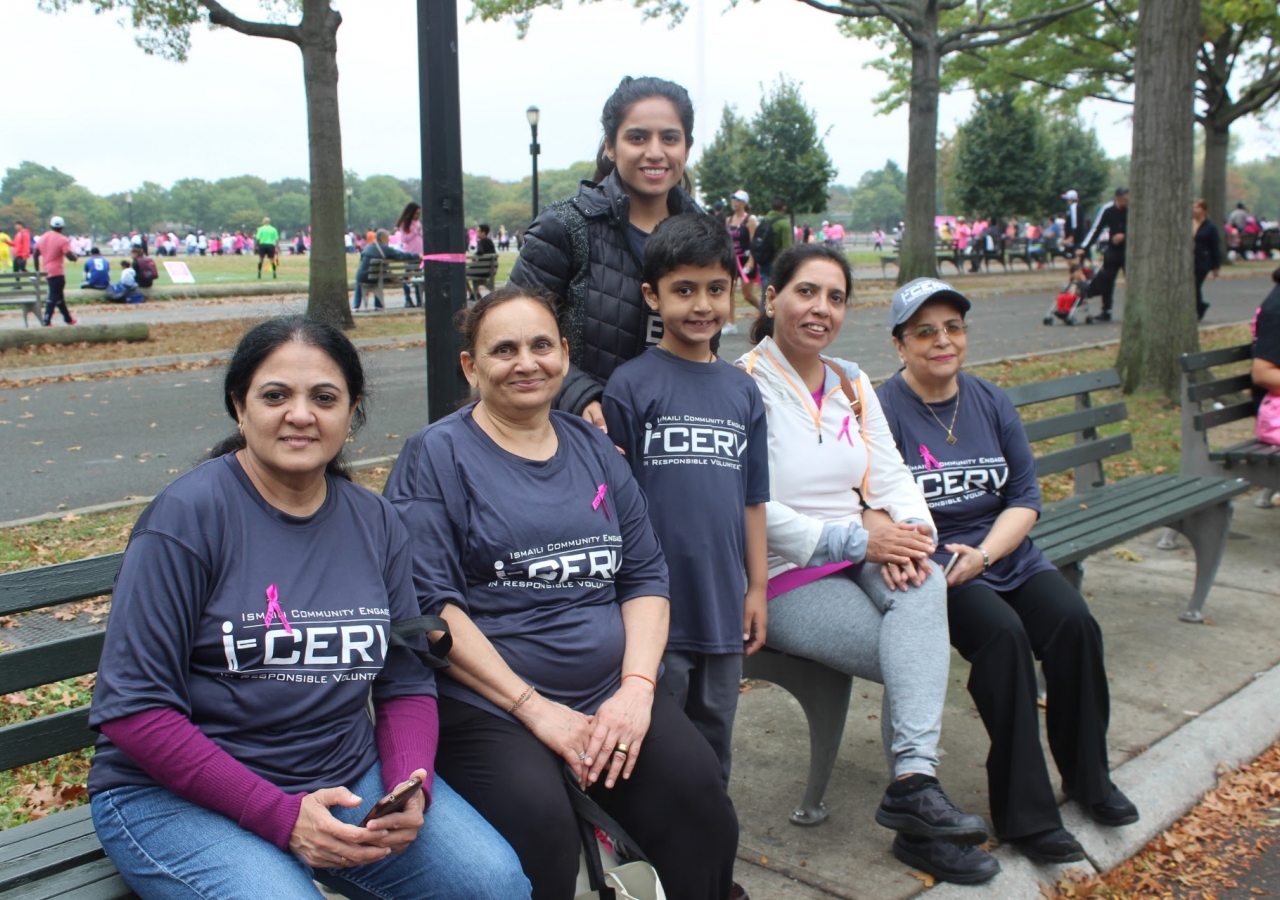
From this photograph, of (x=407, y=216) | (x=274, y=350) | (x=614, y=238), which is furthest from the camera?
(x=407, y=216)

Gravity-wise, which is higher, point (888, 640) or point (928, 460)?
point (928, 460)

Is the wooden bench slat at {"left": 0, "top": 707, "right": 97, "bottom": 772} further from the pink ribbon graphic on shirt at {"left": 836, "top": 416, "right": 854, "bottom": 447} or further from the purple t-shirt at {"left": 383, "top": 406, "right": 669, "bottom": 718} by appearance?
the pink ribbon graphic on shirt at {"left": 836, "top": 416, "right": 854, "bottom": 447}

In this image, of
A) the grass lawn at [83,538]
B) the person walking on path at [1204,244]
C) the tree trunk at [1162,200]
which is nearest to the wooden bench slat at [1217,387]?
the grass lawn at [83,538]

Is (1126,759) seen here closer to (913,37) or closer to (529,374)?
(529,374)

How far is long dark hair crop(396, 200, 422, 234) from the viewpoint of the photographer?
20469 mm

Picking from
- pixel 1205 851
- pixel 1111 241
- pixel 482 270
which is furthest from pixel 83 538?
pixel 1111 241

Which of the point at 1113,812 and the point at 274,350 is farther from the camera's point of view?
the point at 1113,812

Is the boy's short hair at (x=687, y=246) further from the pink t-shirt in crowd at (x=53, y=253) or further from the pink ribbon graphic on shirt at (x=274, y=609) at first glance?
the pink t-shirt in crowd at (x=53, y=253)

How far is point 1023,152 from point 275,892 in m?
48.8

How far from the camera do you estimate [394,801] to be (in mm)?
2146

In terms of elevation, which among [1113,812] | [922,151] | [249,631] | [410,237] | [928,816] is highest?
[922,151]

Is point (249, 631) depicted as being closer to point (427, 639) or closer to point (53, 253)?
point (427, 639)

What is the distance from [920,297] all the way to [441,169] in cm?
163

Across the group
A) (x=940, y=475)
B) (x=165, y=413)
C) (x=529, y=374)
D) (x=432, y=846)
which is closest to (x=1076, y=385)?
(x=940, y=475)
